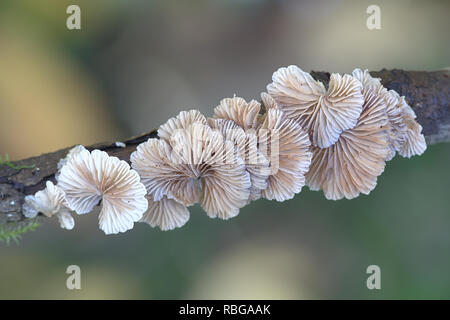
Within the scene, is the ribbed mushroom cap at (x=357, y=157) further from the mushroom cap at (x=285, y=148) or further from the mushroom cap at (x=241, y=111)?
the mushroom cap at (x=241, y=111)

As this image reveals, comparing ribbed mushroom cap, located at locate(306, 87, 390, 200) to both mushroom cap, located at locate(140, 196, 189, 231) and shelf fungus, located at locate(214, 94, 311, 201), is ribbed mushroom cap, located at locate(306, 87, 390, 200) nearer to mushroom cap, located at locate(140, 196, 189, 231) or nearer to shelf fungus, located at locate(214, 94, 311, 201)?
shelf fungus, located at locate(214, 94, 311, 201)

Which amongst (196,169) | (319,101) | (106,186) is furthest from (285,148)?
(106,186)

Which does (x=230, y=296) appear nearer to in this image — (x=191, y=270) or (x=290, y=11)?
(x=191, y=270)

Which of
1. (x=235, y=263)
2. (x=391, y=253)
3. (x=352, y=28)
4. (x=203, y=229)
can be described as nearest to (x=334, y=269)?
(x=391, y=253)

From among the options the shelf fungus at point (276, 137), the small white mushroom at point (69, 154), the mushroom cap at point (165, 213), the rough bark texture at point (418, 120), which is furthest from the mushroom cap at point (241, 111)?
the small white mushroom at point (69, 154)

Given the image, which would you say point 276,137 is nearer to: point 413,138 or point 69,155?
point 413,138

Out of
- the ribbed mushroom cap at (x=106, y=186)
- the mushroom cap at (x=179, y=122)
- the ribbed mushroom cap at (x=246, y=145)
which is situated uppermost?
the mushroom cap at (x=179, y=122)
